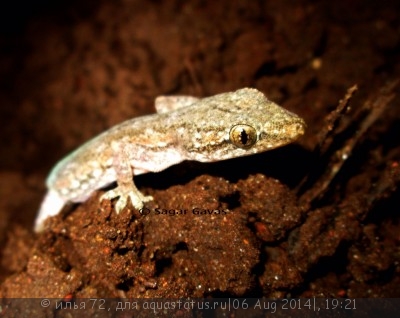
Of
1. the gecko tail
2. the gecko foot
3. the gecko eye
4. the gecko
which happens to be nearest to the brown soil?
the gecko foot

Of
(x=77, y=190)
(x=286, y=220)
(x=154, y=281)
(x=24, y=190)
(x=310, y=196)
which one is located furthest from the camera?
(x=24, y=190)

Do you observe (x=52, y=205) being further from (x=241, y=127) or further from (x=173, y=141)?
(x=241, y=127)

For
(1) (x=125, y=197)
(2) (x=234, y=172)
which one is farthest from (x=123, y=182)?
(2) (x=234, y=172)

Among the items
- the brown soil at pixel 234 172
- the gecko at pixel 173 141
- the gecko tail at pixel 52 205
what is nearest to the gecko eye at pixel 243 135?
the gecko at pixel 173 141

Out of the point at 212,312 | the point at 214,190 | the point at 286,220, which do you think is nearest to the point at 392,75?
the point at 286,220

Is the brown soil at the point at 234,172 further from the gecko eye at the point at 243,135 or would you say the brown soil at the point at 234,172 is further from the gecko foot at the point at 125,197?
the gecko eye at the point at 243,135

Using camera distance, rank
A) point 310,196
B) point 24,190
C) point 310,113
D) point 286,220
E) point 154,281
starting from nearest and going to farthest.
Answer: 1. point 154,281
2. point 286,220
3. point 310,196
4. point 310,113
5. point 24,190

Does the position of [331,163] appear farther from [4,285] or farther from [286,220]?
[4,285]

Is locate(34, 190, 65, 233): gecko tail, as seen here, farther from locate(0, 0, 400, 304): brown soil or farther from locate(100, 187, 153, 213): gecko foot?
locate(100, 187, 153, 213): gecko foot

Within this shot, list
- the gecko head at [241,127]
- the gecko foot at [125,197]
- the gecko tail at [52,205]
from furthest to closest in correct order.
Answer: the gecko tail at [52,205] → the gecko foot at [125,197] → the gecko head at [241,127]
